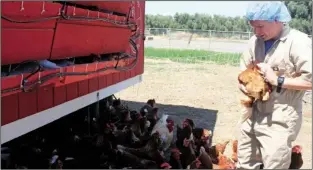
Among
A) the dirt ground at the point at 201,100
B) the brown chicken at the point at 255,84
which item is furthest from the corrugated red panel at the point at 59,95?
the dirt ground at the point at 201,100

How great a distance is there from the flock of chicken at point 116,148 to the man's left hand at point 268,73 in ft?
3.07

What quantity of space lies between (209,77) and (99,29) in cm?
886

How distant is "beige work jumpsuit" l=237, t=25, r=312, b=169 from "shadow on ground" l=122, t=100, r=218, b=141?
293cm

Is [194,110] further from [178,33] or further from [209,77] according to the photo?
[178,33]

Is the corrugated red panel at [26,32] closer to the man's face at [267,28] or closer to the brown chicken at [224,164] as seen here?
the man's face at [267,28]

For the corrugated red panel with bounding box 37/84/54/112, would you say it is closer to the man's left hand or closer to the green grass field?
the man's left hand

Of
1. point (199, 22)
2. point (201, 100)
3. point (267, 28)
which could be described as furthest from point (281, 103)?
point (199, 22)

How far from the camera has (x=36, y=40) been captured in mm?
1810

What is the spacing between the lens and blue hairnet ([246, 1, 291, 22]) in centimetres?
207

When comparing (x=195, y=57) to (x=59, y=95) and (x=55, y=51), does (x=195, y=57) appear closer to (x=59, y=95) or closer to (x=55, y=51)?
(x=59, y=95)

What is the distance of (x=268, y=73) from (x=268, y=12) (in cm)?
34

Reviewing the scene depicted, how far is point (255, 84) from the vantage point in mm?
2131

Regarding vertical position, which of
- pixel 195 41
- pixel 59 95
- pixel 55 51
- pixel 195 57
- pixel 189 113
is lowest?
pixel 195 57

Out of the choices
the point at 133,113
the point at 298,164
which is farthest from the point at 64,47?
the point at 133,113
